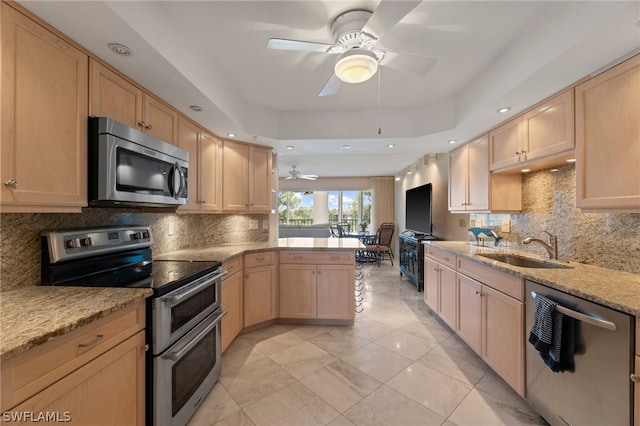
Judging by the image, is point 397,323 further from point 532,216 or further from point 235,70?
point 235,70

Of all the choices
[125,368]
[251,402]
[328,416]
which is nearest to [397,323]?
[328,416]

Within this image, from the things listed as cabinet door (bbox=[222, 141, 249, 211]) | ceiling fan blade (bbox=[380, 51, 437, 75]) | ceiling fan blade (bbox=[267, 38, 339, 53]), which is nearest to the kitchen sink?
ceiling fan blade (bbox=[380, 51, 437, 75])

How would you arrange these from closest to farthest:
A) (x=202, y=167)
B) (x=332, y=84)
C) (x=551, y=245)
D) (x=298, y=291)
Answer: (x=332, y=84) → (x=551, y=245) → (x=202, y=167) → (x=298, y=291)

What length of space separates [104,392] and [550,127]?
3066mm

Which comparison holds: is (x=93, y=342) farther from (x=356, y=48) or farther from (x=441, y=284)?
(x=441, y=284)

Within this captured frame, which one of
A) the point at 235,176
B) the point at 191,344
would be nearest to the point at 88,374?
the point at 191,344

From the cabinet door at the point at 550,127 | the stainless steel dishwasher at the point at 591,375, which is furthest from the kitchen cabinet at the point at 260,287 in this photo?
the cabinet door at the point at 550,127

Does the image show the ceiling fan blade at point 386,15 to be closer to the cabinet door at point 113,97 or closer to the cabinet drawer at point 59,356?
the cabinet door at point 113,97

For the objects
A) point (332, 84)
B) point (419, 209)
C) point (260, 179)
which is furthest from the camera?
point (419, 209)

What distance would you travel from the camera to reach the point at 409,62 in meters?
1.63

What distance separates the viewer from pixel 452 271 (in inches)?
102

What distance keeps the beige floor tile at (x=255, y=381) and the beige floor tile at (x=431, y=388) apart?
33.0 inches

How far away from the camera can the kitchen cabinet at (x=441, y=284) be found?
259 cm

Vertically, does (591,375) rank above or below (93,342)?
below
